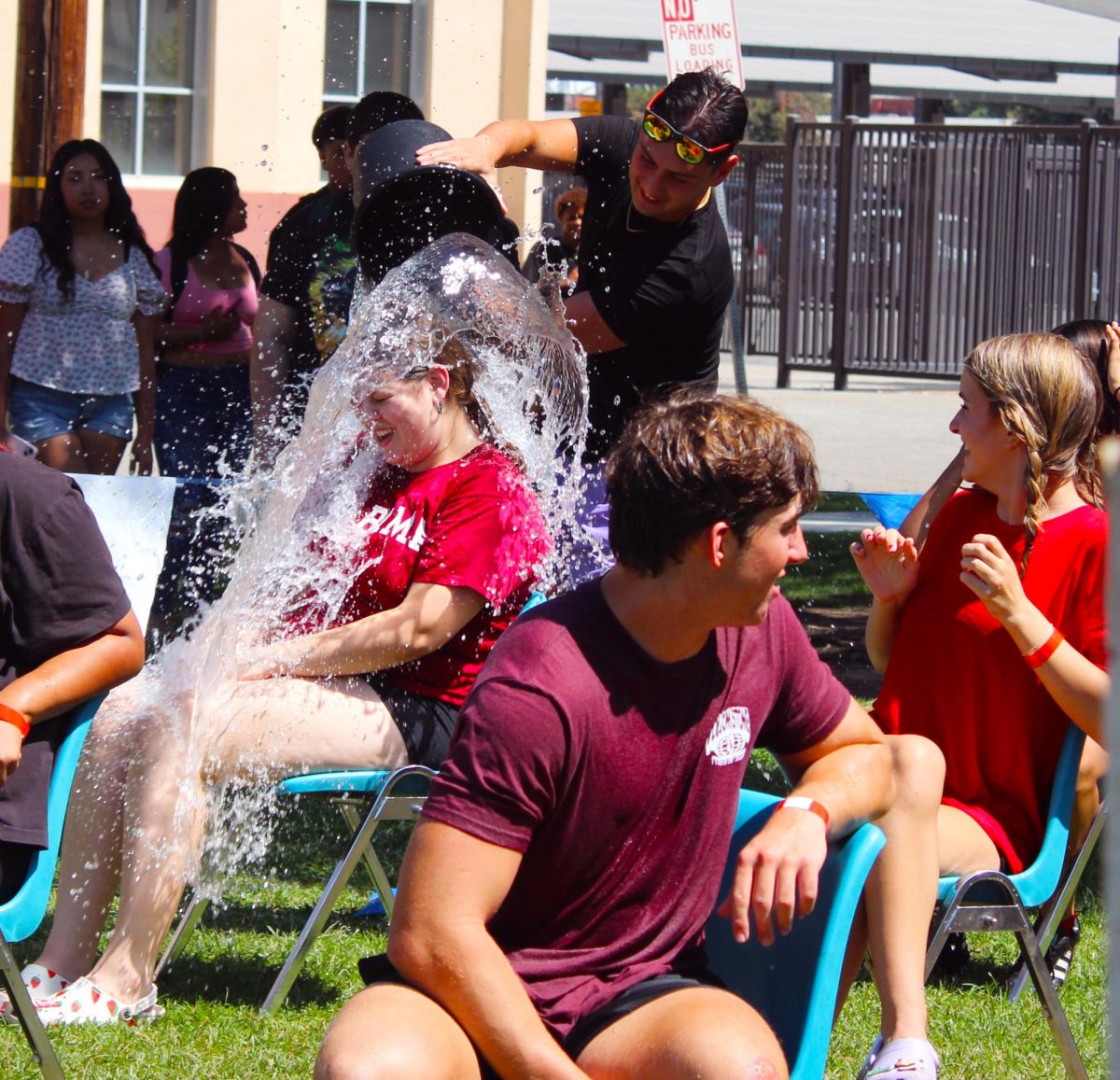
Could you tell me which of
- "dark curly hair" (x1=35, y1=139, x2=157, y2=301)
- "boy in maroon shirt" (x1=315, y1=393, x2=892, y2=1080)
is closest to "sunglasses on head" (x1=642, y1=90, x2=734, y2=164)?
"boy in maroon shirt" (x1=315, y1=393, x2=892, y2=1080)

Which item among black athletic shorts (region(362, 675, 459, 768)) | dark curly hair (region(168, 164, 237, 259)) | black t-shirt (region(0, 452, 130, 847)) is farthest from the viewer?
dark curly hair (region(168, 164, 237, 259))

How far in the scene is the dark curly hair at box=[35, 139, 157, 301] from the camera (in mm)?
7012

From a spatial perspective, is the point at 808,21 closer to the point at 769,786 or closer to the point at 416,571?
the point at 769,786

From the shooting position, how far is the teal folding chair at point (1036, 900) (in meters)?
3.29

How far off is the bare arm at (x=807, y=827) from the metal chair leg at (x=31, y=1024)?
1.27 m

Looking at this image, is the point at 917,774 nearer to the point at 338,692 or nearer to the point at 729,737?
the point at 729,737

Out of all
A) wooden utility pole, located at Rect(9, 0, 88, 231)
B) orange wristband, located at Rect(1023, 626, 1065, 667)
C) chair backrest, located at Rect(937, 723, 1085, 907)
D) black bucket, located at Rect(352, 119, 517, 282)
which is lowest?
chair backrest, located at Rect(937, 723, 1085, 907)

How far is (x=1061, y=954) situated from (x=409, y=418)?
196 cm

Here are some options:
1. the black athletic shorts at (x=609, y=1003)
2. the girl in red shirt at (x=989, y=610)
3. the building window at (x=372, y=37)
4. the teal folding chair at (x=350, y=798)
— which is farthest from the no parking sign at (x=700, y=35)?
the building window at (x=372, y=37)

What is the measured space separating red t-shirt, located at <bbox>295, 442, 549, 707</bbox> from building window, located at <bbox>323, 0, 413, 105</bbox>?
32.7 ft

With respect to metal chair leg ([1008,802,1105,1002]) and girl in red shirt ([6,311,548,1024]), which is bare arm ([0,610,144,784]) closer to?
girl in red shirt ([6,311,548,1024])

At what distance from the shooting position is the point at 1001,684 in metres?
3.70

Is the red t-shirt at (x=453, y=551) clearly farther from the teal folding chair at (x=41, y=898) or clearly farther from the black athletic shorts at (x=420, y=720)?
the teal folding chair at (x=41, y=898)

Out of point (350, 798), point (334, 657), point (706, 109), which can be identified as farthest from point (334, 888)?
point (706, 109)
